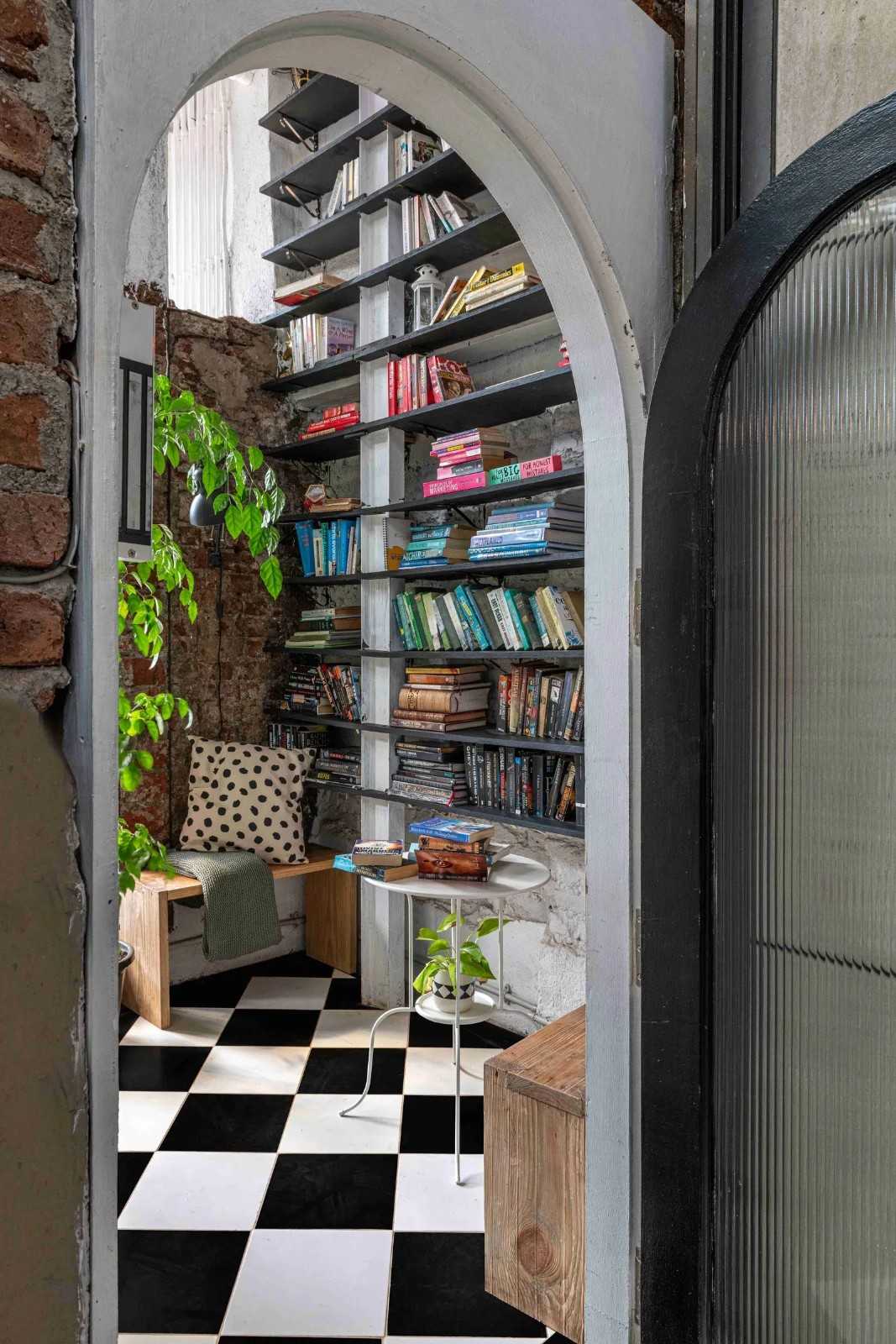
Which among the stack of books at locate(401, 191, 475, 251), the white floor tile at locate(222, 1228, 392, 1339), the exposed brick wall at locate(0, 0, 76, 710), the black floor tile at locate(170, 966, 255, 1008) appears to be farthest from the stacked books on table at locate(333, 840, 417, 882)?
the stack of books at locate(401, 191, 475, 251)

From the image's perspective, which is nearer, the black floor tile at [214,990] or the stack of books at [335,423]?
the black floor tile at [214,990]

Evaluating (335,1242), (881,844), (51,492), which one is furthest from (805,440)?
(335,1242)

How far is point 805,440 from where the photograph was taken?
1.23 m

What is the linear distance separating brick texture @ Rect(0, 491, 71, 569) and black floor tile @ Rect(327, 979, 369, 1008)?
299cm

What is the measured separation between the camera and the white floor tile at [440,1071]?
9.34 feet

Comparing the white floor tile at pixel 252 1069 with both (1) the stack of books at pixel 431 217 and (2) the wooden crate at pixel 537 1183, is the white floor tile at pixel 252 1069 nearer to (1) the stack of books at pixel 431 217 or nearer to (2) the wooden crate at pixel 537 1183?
(2) the wooden crate at pixel 537 1183

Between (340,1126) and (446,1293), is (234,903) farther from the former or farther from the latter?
(446,1293)

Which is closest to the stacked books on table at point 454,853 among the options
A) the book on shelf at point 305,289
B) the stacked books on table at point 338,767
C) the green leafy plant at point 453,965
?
the green leafy plant at point 453,965

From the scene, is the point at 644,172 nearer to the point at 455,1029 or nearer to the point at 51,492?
the point at 51,492

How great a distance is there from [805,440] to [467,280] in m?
2.25

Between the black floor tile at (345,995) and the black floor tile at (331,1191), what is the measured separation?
1047mm

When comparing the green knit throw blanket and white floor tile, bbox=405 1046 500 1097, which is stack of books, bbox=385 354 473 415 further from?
white floor tile, bbox=405 1046 500 1097

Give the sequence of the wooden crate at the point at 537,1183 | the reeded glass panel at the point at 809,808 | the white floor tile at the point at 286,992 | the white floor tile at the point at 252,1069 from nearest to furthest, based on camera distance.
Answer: the reeded glass panel at the point at 809,808 < the wooden crate at the point at 537,1183 < the white floor tile at the point at 252,1069 < the white floor tile at the point at 286,992

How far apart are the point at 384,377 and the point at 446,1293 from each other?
9.58ft
